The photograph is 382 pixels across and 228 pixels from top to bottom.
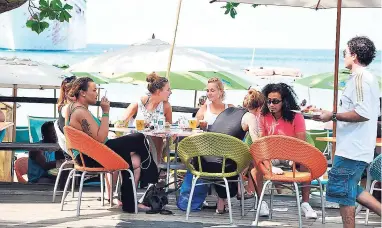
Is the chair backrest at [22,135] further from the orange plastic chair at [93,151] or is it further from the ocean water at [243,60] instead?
the ocean water at [243,60]

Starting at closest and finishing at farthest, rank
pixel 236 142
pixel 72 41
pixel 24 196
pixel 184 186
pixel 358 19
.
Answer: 1. pixel 236 142
2. pixel 184 186
3. pixel 24 196
4. pixel 358 19
5. pixel 72 41

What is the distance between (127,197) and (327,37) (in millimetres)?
53300

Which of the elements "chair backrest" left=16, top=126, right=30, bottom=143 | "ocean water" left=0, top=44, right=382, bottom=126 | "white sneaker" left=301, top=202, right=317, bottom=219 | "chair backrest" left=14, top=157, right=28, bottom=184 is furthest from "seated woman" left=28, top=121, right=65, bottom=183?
"ocean water" left=0, top=44, right=382, bottom=126

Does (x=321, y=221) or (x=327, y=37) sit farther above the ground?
(x=327, y=37)

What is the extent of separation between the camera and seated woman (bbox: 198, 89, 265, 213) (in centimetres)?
Answer: 645

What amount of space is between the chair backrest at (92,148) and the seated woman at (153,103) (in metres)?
1.07

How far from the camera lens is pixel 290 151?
589 cm

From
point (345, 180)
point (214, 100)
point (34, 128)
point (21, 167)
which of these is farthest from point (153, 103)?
point (34, 128)

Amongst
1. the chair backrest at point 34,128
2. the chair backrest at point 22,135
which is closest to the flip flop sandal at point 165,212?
the chair backrest at point 34,128

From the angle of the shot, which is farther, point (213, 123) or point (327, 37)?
point (327, 37)

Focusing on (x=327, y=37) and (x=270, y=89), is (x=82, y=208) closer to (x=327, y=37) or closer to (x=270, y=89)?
(x=270, y=89)

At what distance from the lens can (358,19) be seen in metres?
48.3

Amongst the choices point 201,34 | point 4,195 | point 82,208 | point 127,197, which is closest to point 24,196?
point 4,195

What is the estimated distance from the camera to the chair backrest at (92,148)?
6.36 meters
